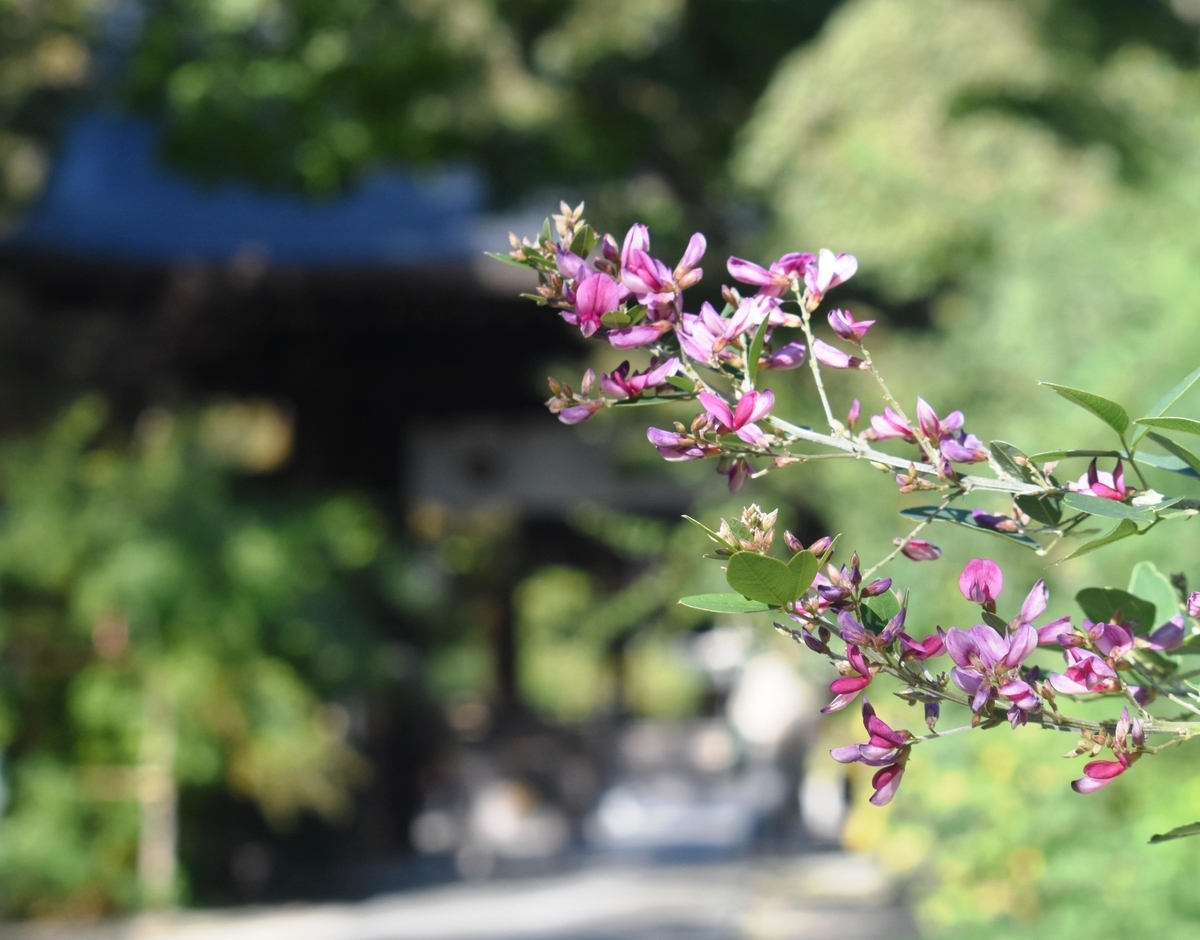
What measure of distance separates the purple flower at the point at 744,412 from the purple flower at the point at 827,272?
3.9 inches

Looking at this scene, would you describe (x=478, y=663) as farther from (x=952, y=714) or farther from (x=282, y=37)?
(x=952, y=714)

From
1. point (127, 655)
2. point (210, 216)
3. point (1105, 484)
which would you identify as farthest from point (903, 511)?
point (210, 216)

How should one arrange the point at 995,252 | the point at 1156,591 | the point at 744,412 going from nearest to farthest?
1. the point at 744,412
2. the point at 1156,591
3. the point at 995,252

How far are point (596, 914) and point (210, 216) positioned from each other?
408 cm

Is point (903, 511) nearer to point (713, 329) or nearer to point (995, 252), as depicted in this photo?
point (713, 329)

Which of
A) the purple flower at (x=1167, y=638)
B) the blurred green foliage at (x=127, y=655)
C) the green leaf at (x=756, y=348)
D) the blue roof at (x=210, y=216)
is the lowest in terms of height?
the purple flower at (x=1167, y=638)

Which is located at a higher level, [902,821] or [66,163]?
[66,163]

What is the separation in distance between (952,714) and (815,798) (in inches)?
234

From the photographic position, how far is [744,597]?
95cm

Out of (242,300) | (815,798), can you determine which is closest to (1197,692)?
(242,300)

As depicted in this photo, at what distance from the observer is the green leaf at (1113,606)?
108cm

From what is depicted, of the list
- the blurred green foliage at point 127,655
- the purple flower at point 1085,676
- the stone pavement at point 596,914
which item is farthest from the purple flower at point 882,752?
the blurred green foliage at point 127,655

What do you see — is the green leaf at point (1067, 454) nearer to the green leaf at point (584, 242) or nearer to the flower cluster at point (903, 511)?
the flower cluster at point (903, 511)

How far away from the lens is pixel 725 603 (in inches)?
37.2
